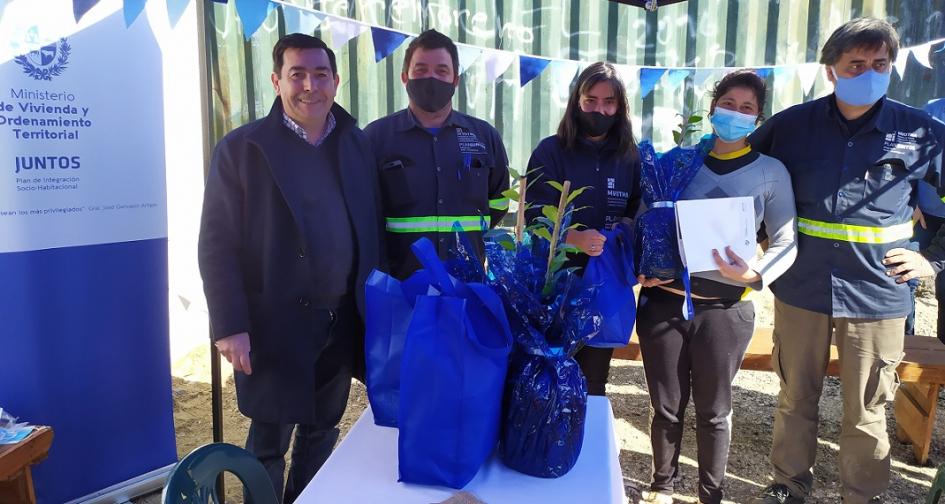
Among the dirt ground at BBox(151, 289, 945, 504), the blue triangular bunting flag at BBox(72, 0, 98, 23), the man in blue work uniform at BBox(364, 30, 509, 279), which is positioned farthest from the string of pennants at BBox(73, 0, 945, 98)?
the dirt ground at BBox(151, 289, 945, 504)

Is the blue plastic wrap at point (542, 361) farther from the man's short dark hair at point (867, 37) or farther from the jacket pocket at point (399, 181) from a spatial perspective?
the man's short dark hair at point (867, 37)

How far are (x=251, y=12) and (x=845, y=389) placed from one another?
3150 millimetres

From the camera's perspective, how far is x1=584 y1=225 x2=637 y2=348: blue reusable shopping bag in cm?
222

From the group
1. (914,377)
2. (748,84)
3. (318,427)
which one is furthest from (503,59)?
(914,377)

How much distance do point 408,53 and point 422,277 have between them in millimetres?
1524

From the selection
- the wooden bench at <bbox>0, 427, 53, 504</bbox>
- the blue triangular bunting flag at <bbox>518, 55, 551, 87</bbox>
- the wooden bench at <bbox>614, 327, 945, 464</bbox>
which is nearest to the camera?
the wooden bench at <bbox>0, 427, 53, 504</bbox>

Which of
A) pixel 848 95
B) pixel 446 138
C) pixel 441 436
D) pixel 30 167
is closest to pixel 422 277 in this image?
pixel 441 436

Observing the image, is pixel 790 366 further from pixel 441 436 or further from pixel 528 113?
pixel 528 113

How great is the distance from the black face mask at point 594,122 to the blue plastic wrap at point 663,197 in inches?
11.4

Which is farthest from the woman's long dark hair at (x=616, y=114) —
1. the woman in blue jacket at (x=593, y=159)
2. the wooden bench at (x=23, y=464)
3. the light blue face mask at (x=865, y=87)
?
the wooden bench at (x=23, y=464)

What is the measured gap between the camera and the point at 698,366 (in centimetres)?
241

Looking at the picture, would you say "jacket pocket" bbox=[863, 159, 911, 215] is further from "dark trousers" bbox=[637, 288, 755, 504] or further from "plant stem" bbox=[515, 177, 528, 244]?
"plant stem" bbox=[515, 177, 528, 244]

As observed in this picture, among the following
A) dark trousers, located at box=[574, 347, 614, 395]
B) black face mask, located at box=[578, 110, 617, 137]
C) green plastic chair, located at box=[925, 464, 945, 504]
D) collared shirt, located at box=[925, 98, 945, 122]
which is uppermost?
collared shirt, located at box=[925, 98, 945, 122]

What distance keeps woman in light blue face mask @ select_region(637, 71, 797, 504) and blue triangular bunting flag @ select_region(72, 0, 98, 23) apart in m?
2.34
